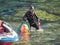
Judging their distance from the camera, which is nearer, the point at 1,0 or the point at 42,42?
the point at 42,42

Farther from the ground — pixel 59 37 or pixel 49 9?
pixel 59 37

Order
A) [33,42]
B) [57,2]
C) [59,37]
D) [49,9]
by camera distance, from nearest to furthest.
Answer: [33,42] < [59,37] < [49,9] < [57,2]

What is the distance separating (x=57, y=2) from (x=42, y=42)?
12.8 m

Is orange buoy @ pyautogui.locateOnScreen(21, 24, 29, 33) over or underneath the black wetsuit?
underneath

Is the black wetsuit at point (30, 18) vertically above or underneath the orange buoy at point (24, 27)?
above

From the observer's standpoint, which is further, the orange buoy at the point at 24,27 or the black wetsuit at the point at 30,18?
the black wetsuit at the point at 30,18

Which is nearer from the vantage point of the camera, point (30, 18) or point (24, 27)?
point (24, 27)

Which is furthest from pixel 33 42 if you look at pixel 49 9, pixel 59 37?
pixel 49 9

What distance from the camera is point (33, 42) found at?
45.1ft

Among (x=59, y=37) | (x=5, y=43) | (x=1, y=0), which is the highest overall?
(x=5, y=43)

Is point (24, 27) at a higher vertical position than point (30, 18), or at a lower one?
lower

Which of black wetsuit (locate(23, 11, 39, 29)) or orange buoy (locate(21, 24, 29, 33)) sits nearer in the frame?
orange buoy (locate(21, 24, 29, 33))

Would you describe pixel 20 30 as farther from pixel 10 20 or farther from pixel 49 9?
pixel 49 9

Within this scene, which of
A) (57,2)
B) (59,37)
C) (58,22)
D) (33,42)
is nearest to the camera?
(33,42)
